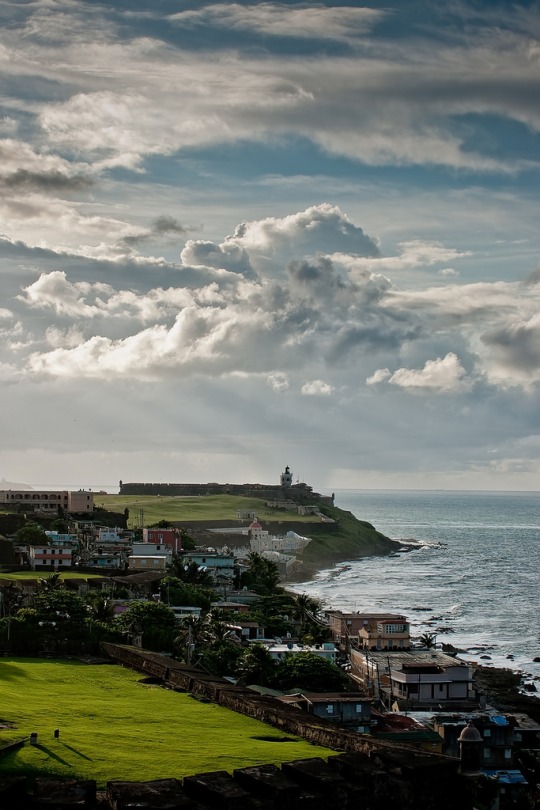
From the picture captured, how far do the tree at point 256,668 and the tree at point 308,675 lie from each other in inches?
23.7

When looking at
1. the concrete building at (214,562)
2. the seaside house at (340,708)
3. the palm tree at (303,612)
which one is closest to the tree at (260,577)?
the concrete building at (214,562)

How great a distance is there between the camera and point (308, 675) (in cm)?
5656

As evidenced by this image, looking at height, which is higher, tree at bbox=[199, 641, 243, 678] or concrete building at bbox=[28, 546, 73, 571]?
concrete building at bbox=[28, 546, 73, 571]

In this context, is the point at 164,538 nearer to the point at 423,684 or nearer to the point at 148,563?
the point at 148,563

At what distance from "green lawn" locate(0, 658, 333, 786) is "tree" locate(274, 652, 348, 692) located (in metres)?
16.1

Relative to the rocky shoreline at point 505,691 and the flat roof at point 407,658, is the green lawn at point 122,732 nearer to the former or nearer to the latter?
the flat roof at point 407,658

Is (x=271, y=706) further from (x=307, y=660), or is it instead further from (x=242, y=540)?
(x=242, y=540)

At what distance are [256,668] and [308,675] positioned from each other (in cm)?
310

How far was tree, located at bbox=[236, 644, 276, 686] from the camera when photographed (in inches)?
2189

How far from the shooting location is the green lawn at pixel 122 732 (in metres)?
25.7

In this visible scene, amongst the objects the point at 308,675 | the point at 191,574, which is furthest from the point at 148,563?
the point at 308,675

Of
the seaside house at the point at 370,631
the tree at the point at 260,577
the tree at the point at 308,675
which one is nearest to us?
the tree at the point at 308,675

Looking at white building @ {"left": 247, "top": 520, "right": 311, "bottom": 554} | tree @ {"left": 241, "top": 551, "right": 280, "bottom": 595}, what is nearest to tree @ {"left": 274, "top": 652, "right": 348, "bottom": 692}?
tree @ {"left": 241, "top": 551, "right": 280, "bottom": 595}

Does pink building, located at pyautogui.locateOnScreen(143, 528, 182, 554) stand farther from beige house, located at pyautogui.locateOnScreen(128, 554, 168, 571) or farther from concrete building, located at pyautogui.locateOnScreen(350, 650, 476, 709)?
concrete building, located at pyautogui.locateOnScreen(350, 650, 476, 709)
